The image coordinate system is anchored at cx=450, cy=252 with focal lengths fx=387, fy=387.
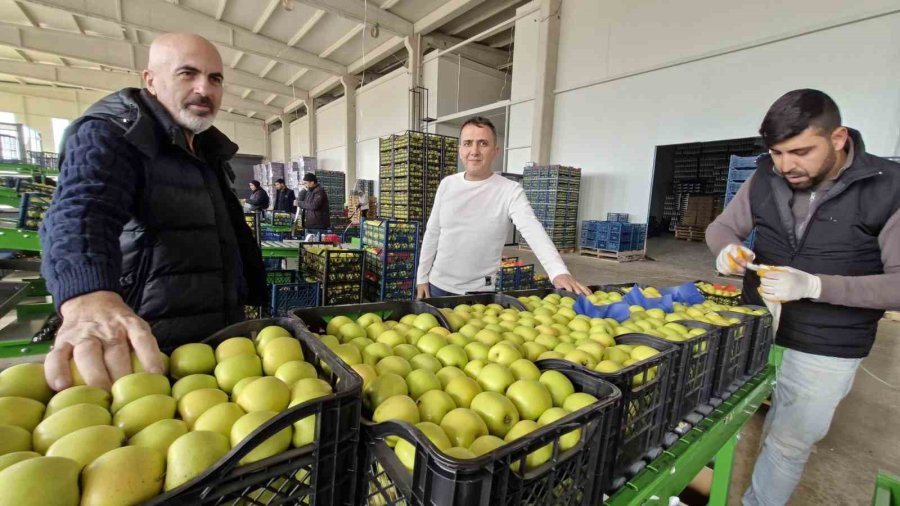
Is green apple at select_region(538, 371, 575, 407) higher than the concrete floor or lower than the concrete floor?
higher

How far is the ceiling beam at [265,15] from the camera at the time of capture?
11.4m

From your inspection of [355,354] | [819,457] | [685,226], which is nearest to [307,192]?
[355,354]

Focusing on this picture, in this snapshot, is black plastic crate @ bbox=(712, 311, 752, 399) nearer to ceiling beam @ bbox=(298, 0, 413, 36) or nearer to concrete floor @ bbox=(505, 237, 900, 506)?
concrete floor @ bbox=(505, 237, 900, 506)

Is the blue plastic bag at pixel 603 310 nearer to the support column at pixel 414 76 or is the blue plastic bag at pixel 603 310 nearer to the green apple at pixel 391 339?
the green apple at pixel 391 339

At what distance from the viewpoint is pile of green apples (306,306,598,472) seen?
75 centimetres

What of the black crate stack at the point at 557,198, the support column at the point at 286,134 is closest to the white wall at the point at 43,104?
the support column at the point at 286,134

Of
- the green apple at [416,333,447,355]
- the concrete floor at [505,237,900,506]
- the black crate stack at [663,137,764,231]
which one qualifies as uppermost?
the black crate stack at [663,137,764,231]

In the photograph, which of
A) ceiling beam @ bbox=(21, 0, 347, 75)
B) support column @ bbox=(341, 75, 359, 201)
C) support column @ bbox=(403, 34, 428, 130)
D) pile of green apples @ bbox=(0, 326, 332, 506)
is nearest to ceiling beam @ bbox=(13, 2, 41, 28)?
Result: ceiling beam @ bbox=(21, 0, 347, 75)

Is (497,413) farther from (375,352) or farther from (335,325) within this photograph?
(335,325)

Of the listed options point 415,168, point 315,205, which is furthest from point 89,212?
point 415,168

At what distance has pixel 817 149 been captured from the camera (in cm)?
143

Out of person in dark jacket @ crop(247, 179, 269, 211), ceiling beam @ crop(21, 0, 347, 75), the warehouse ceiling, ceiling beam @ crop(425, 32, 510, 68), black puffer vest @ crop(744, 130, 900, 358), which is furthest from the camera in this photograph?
ceiling beam @ crop(425, 32, 510, 68)

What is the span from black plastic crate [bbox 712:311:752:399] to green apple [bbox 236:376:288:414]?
1.38m

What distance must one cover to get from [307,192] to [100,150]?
21.9ft
